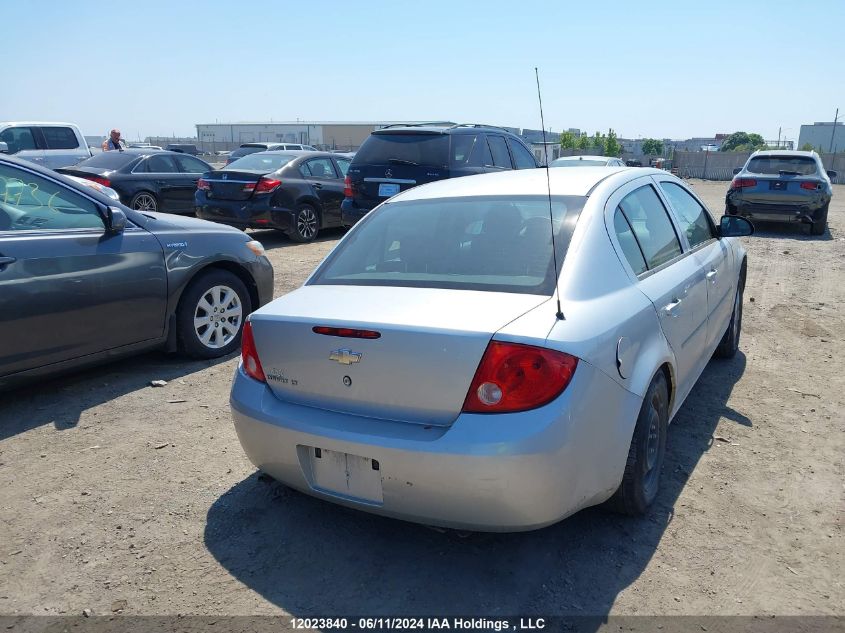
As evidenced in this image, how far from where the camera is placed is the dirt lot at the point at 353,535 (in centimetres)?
277

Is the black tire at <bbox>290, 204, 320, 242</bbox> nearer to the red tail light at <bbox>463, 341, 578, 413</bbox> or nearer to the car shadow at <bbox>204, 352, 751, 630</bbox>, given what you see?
the car shadow at <bbox>204, 352, 751, 630</bbox>

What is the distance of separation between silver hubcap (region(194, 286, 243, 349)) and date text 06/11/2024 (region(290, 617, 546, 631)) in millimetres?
3403

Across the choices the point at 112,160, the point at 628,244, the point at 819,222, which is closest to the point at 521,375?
the point at 628,244

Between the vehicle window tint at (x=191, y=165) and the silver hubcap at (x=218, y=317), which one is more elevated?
the vehicle window tint at (x=191, y=165)

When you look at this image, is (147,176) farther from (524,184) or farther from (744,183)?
(744,183)

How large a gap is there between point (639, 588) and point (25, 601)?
248 centimetres

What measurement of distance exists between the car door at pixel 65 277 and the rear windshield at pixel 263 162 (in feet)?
22.5

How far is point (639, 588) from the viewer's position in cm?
282

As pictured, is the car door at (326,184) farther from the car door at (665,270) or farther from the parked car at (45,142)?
the car door at (665,270)

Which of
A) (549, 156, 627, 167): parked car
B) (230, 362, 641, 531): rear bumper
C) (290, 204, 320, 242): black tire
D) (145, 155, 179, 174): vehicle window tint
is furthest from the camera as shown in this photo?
(549, 156, 627, 167): parked car

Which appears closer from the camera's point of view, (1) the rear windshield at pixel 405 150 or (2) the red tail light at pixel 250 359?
(2) the red tail light at pixel 250 359

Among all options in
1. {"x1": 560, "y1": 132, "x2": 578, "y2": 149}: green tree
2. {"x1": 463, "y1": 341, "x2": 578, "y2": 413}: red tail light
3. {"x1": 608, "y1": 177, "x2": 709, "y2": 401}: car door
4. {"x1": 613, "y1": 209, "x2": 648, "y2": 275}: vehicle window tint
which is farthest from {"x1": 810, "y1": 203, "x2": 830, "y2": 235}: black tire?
{"x1": 560, "y1": 132, "x2": 578, "y2": 149}: green tree

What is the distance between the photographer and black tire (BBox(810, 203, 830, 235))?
43.9 feet

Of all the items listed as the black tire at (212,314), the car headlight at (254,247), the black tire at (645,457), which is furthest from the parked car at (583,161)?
the black tire at (645,457)
